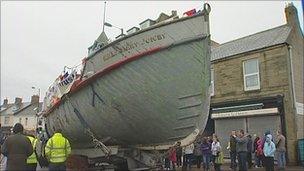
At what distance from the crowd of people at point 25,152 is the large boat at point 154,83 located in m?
1.73

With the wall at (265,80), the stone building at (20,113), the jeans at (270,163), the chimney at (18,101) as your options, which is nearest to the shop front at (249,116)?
the wall at (265,80)

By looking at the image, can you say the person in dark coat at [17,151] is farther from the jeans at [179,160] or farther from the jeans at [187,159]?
the jeans at [179,160]

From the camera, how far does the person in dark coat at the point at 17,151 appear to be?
23.7 feet

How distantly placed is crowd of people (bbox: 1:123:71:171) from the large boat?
5.68 feet

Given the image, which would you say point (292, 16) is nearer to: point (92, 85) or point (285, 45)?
point (285, 45)

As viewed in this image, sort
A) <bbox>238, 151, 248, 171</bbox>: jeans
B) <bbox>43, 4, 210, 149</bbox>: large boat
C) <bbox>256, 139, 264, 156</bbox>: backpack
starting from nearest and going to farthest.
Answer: <bbox>43, 4, 210, 149</bbox>: large boat
<bbox>238, 151, 248, 171</bbox>: jeans
<bbox>256, 139, 264, 156</bbox>: backpack

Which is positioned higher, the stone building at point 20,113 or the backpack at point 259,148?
the stone building at point 20,113

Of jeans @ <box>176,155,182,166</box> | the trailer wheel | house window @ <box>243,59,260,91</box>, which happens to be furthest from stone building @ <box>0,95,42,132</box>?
the trailer wheel

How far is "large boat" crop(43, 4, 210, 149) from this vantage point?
8.59m

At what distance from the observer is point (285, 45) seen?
Answer: 54.2 feet

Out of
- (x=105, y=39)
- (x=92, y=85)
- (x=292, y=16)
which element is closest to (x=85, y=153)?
(x=92, y=85)

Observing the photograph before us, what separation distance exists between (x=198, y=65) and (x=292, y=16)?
39.9 feet

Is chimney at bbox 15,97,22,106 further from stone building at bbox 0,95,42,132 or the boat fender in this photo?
the boat fender

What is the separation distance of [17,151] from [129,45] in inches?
141
